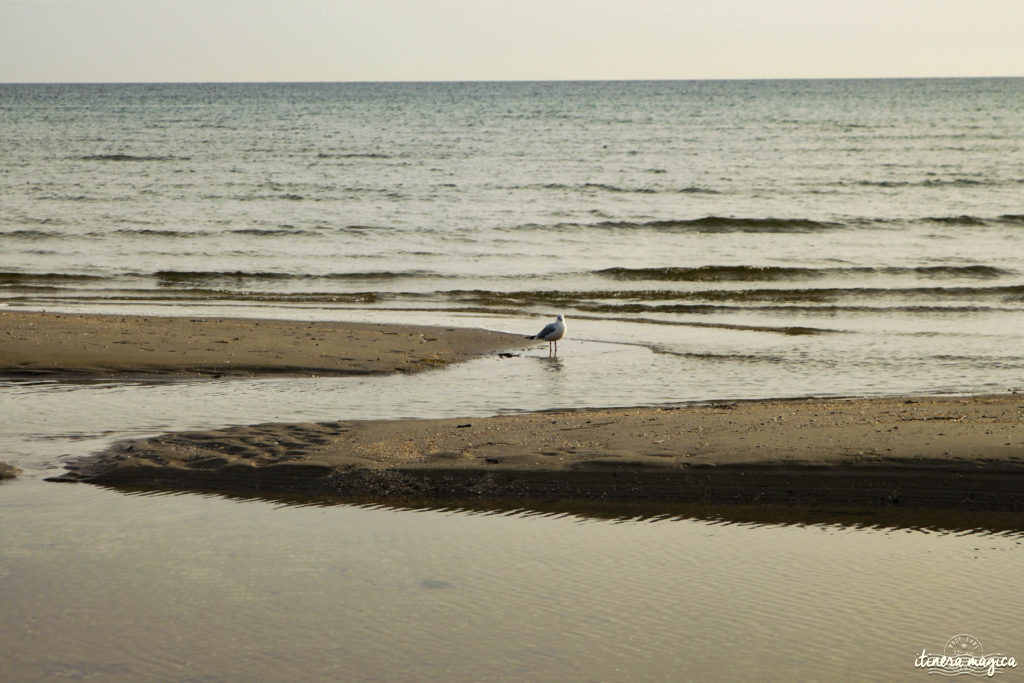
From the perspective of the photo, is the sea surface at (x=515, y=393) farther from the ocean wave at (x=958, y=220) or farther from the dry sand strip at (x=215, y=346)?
the dry sand strip at (x=215, y=346)

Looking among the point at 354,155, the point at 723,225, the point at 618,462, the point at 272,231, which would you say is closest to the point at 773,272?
the point at 723,225

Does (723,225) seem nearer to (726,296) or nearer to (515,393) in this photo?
(726,296)

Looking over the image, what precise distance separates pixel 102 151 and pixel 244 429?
48.3m

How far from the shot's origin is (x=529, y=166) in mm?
47062

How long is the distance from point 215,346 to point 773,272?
1280 centimetres

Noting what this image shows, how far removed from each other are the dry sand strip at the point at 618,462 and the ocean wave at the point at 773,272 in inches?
519

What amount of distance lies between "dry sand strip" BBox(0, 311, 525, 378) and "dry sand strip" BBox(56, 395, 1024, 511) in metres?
3.57

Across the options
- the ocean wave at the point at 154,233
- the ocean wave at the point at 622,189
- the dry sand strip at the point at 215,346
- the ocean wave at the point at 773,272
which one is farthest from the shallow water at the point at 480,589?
the ocean wave at the point at 622,189

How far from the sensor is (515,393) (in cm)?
1164

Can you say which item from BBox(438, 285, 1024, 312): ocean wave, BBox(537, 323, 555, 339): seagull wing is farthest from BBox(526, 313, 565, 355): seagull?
BBox(438, 285, 1024, 312): ocean wave

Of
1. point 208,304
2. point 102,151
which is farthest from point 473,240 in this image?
point 102,151

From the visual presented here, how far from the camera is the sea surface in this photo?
5.47 meters

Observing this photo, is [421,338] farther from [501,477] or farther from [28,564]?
[28,564]

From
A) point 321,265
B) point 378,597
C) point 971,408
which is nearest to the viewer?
point 378,597
